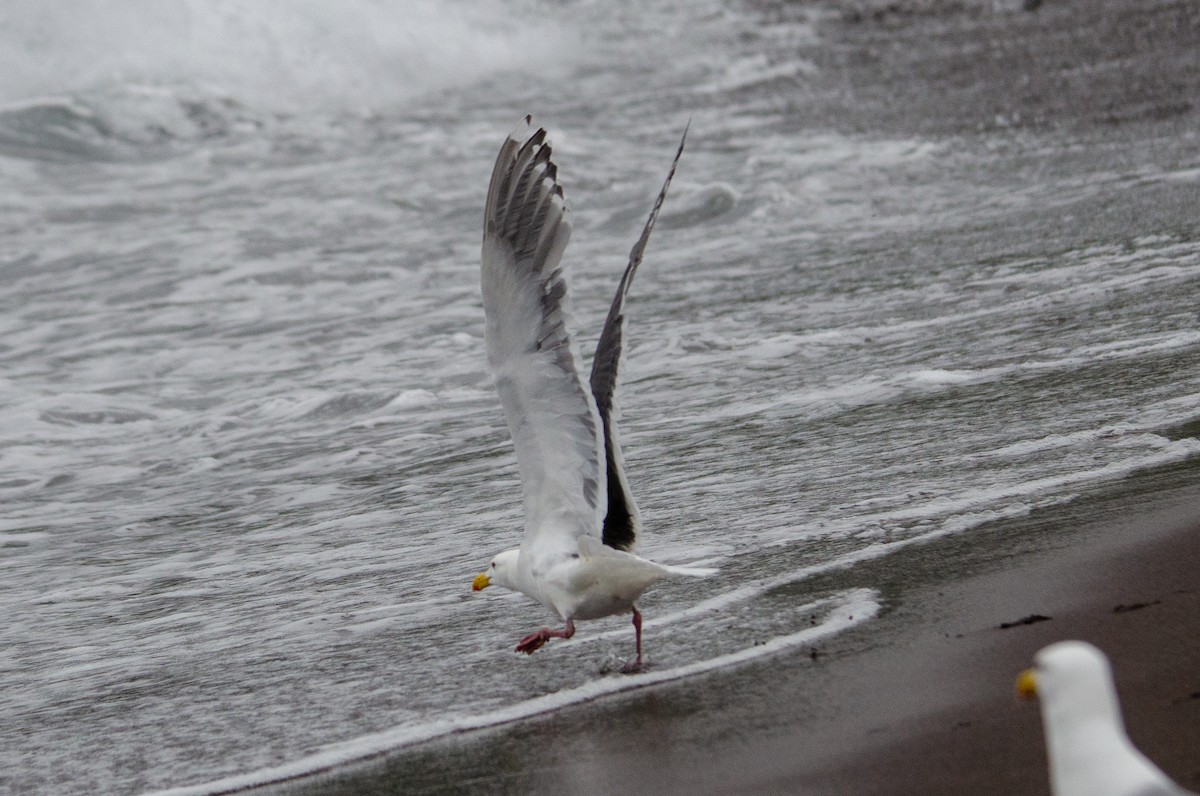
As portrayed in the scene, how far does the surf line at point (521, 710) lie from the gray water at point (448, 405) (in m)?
0.02

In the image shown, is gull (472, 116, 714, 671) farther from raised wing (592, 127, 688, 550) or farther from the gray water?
the gray water

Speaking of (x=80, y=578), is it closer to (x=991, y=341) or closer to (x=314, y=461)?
(x=314, y=461)

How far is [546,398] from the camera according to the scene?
438 cm

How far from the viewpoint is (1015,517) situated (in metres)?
4.89

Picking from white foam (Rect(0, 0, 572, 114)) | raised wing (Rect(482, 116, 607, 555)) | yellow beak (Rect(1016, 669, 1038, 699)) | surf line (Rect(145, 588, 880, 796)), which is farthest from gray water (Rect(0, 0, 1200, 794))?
white foam (Rect(0, 0, 572, 114))

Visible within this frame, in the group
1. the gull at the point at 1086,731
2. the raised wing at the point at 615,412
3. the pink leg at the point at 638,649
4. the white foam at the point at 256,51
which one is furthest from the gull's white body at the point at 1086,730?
the white foam at the point at 256,51

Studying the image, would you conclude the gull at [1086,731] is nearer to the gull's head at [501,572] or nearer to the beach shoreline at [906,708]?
the beach shoreline at [906,708]

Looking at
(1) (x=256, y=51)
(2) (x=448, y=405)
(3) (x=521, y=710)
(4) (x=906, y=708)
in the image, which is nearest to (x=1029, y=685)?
(4) (x=906, y=708)

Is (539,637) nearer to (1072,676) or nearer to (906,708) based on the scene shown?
(906,708)

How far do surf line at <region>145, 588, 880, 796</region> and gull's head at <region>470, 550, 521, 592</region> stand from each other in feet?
1.86

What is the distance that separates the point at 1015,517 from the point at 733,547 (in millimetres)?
888

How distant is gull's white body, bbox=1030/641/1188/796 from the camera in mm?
2303

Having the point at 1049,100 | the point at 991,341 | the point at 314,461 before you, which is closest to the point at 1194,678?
the point at 991,341

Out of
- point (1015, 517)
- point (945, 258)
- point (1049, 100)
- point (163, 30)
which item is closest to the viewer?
point (1015, 517)
